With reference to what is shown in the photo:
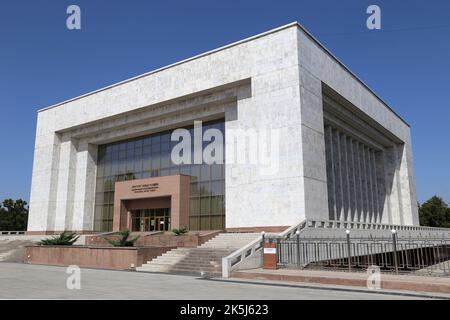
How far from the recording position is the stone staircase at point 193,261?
1941 centimetres

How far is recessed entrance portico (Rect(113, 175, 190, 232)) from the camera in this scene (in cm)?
3416

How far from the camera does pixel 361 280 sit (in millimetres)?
13352

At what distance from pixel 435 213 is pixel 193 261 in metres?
64.8

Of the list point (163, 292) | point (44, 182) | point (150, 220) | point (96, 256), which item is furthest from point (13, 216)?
point (163, 292)

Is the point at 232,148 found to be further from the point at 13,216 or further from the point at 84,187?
the point at 13,216

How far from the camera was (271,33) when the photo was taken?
97.2 ft

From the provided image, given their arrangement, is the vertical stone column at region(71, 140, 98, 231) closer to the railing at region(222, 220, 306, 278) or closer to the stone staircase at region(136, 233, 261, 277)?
the stone staircase at region(136, 233, 261, 277)

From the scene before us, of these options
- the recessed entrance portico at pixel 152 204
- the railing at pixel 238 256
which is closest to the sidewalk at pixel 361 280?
the railing at pixel 238 256

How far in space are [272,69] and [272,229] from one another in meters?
11.4

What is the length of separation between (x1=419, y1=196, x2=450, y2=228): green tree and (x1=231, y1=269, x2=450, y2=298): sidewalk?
64814mm

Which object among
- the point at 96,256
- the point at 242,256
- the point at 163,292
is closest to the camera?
the point at 163,292

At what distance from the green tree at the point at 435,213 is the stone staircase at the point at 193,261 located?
5950cm
